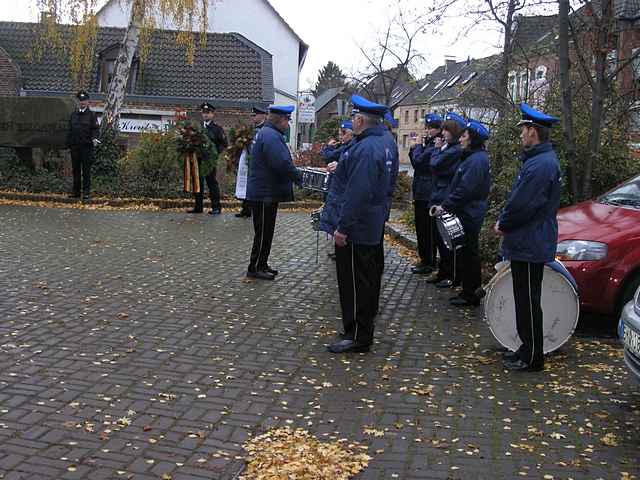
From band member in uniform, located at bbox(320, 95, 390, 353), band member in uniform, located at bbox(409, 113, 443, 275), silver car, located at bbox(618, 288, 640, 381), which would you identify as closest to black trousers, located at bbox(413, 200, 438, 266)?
band member in uniform, located at bbox(409, 113, 443, 275)

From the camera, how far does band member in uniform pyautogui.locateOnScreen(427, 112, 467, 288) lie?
8773mm

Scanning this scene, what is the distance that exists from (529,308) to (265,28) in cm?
4007

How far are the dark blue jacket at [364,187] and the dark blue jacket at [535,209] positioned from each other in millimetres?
1000

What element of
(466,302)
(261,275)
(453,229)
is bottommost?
(466,302)

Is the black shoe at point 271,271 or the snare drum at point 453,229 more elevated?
the snare drum at point 453,229

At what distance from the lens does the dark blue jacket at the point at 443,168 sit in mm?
8781

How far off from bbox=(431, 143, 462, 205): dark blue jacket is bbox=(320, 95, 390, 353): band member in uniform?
2.42 metres

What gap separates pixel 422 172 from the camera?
10.0 meters

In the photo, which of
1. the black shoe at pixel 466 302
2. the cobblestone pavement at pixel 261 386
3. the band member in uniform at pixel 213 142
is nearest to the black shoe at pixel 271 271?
the cobblestone pavement at pixel 261 386

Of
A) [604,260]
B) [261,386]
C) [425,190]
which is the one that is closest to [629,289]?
[604,260]

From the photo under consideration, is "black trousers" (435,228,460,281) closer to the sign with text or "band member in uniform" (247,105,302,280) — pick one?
"band member in uniform" (247,105,302,280)

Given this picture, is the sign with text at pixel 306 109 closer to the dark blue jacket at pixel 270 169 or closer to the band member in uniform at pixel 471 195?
the dark blue jacket at pixel 270 169

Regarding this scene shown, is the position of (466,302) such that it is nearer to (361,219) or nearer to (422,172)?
(422,172)

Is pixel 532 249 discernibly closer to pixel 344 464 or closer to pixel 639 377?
pixel 639 377
